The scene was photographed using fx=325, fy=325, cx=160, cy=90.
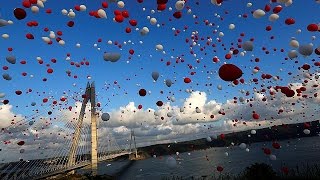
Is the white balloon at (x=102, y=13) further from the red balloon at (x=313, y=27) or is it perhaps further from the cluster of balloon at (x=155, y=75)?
the red balloon at (x=313, y=27)

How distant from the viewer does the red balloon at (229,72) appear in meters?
10.1

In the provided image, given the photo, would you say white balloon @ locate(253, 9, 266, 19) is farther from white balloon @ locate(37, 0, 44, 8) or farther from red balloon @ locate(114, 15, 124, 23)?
white balloon @ locate(37, 0, 44, 8)

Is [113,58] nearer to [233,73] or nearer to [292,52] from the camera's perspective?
[233,73]

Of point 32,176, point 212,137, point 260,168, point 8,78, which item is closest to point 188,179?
point 32,176

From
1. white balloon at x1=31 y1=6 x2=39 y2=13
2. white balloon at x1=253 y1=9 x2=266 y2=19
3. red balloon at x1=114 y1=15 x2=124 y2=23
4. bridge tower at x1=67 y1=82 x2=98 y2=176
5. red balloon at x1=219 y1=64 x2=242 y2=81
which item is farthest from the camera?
bridge tower at x1=67 y1=82 x2=98 y2=176

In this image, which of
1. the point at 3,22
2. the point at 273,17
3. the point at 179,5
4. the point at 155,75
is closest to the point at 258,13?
the point at 273,17

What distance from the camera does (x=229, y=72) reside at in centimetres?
1009

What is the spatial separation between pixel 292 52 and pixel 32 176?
133 ft

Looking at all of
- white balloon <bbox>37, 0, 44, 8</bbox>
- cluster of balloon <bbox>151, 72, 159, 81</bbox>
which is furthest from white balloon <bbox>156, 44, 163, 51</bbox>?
white balloon <bbox>37, 0, 44, 8</bbox>

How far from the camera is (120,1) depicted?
39.8ft

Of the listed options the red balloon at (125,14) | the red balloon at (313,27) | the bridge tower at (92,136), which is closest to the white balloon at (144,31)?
the red balloon at (125,14)

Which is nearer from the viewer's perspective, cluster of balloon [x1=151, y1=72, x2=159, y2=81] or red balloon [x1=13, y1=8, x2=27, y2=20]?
red balloon [x1=13, y1=8, x2=27, y2=20]

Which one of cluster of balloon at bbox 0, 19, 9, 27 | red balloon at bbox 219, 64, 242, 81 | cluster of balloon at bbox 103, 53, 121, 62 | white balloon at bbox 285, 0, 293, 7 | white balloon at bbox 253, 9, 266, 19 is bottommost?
red balloon at bbox 219, 64, 242, 81

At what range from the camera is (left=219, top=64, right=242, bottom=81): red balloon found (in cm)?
1009
